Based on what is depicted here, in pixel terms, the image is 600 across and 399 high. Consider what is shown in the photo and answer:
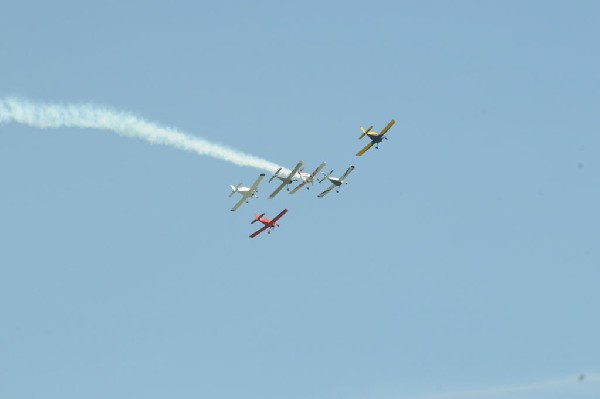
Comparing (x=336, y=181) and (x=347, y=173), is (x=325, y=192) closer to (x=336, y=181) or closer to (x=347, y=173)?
(x=336, y=181)

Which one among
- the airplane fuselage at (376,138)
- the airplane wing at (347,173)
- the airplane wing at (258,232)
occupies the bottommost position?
the airplane wing at (258,232)

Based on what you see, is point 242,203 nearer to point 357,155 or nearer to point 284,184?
point 284,184

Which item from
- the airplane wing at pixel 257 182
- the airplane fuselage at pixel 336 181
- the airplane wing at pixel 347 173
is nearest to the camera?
the airplane wing at pixel 257 182

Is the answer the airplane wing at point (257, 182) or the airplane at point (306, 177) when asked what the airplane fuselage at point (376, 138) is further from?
the airplane wing at point (257, 182)

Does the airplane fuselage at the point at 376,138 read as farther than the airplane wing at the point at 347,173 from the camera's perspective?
No

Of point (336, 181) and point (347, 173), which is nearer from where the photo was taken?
point (336, 181)

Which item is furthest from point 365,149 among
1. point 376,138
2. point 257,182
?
point 257,182

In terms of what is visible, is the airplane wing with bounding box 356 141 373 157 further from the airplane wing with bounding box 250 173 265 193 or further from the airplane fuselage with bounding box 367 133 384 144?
the airplane wing with bounding box 250 173 265 193

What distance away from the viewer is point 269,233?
153m

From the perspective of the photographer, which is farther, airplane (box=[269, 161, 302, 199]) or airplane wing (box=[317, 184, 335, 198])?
airplane wing (box=[317, 184, 335, 198])

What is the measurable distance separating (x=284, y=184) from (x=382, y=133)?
12.7m

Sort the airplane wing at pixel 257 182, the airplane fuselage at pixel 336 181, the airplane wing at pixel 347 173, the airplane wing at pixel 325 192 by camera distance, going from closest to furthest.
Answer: the airplane wing at pixel 257 182
the airplane fuselage at pixel 336 181
the airplane wing at pixel 325 192
the airplane wing at pixel 347 173

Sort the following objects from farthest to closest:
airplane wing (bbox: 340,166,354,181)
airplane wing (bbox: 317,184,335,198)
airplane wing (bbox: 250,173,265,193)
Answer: airplane wing (bbox: 340,166,354,181) → airplane wing (bbox: 317,184,335,198) → airplane wing (bbox: 250,173,265,193)

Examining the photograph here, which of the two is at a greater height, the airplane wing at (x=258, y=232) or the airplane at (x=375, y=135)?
the airplane at (x=375, y=135)
